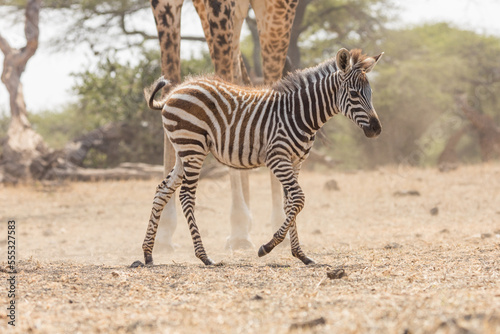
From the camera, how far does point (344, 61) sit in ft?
16.7

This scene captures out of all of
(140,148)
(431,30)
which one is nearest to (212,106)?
(140,148)

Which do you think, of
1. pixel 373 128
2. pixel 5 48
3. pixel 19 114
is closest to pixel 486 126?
pixel 19 114

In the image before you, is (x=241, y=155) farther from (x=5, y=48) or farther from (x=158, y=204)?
(x=5, y=48)

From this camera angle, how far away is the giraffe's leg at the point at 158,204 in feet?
17.4

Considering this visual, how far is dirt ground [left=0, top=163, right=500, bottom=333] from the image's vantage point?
2998mm

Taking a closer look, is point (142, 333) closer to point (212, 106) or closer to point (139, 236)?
point (212, 106)

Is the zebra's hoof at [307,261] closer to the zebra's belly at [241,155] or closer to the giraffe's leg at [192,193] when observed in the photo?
the giraffe's leg at [192,193]

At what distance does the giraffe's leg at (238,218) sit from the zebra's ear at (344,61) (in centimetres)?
201

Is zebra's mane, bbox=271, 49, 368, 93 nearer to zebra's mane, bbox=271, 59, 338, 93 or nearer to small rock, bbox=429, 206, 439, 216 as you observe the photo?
zebra's mane, bbox=271, 59, 338, 93

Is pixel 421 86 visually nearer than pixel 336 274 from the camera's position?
No

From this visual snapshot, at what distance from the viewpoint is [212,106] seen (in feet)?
17.0

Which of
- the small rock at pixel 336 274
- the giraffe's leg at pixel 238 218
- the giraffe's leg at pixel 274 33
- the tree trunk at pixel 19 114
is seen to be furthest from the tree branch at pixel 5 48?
the small rock at pixel 336 274

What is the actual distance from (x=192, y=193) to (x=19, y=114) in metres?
12.5

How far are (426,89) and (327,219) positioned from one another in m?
15.4
